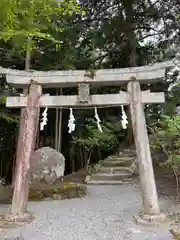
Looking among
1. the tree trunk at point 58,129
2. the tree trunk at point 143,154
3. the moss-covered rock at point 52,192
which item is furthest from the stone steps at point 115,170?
the tree trunk at point 143,154

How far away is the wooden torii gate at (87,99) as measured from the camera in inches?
183

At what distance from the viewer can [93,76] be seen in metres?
4.98

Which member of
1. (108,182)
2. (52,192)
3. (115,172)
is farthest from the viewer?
(115,172)

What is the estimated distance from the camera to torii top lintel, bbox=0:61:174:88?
16.0 ft

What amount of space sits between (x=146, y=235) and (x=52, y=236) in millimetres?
1329

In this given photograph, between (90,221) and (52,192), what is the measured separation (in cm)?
200

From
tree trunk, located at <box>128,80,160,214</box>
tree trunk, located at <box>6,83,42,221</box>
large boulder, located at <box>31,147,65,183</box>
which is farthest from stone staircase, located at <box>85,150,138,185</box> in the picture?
tree trunk, located at <box>6,83,42,221</box>

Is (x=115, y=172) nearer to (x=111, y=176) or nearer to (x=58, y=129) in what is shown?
(x=111, y=176)

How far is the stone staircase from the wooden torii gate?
12.3ft

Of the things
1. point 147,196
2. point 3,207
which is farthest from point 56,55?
point 147,196

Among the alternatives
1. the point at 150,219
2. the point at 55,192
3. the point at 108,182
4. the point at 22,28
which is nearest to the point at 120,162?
the point at 108,182

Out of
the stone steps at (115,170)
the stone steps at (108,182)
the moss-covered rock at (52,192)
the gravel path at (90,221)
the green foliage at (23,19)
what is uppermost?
the green foliage at (23,19)

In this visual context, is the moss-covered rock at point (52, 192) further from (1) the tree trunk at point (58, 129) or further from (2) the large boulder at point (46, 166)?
(1) the tree trunk at point (58, 129)

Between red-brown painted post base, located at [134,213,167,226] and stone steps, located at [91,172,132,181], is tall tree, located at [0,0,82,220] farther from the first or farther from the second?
stone steps, located at [91,172,132,181]
